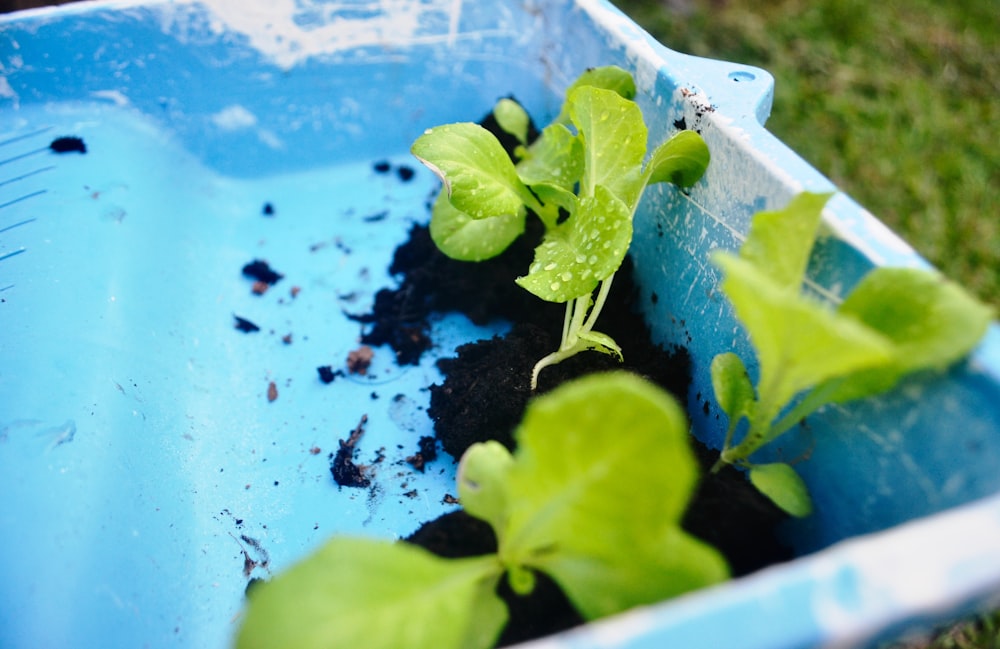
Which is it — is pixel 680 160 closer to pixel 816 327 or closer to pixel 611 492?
pixel 816 327

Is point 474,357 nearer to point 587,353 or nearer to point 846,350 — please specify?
point 587,353

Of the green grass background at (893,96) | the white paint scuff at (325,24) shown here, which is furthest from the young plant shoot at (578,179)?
the green grass background at (893,96)

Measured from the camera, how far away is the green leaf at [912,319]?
507 millimetres

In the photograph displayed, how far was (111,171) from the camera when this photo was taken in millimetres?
1077

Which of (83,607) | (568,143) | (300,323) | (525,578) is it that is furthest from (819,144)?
(83,607)

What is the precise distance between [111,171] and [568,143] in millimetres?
737

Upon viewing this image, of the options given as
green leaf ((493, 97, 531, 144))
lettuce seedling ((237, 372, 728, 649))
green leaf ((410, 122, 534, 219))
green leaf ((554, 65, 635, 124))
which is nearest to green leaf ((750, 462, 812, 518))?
lettuce seedling ((237, 372, 728, 649))

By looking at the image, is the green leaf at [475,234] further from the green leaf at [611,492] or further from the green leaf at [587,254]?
the green leaf at [611,492]

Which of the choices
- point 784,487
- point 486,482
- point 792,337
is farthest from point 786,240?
point 486,482

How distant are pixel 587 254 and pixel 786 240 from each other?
8.3 inches

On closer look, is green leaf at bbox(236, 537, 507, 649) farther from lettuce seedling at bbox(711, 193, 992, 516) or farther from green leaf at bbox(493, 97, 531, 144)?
green leaf at bbox(493, 97, 531, 144)

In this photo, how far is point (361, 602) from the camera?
0.47m

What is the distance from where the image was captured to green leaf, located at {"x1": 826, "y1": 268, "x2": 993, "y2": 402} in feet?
1.66

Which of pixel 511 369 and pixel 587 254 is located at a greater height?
pixel 587 254
